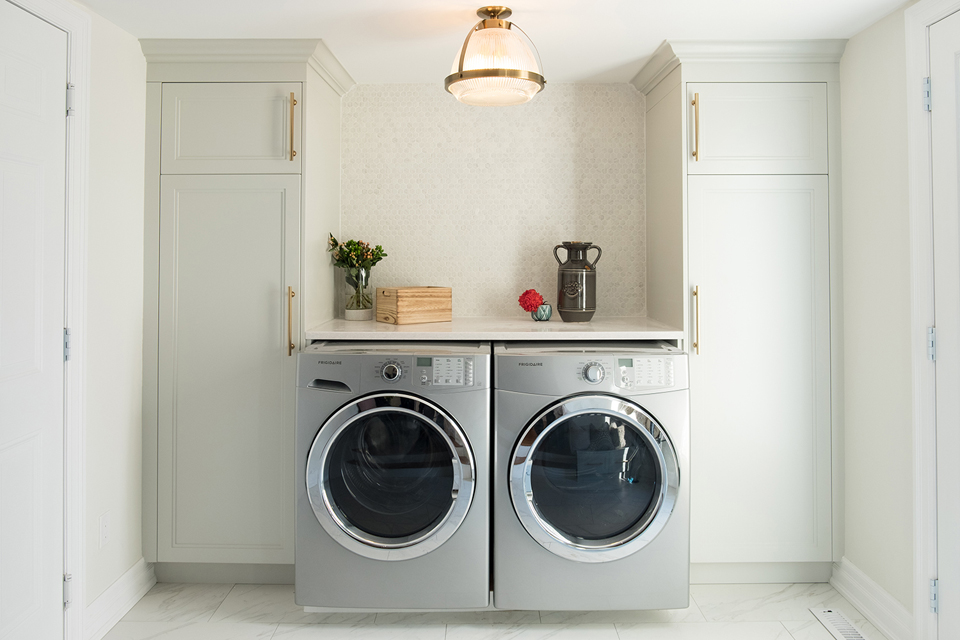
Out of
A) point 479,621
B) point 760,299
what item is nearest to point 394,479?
point 479,621

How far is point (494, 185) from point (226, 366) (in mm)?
1400

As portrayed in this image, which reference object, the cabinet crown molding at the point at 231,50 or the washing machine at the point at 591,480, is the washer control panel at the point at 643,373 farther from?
the cabinet crown molding at the point at 231,50

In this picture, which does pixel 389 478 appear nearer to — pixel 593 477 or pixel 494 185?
pixel 593 477

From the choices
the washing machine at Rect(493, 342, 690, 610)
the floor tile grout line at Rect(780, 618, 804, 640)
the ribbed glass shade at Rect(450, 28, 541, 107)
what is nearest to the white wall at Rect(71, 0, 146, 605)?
the ribbed glass shade at Rect(450, 28, 541, 107)

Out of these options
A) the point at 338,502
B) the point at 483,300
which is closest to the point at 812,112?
the point at 483,300

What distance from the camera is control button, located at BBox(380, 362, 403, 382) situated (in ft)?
6.82

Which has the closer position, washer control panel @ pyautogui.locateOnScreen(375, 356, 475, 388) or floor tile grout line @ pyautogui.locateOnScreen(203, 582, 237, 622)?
washer control panel @ pyautogui.locateOnScreen(375, 356, 475, 388)

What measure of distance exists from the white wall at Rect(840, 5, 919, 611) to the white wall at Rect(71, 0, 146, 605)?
8.74 feet

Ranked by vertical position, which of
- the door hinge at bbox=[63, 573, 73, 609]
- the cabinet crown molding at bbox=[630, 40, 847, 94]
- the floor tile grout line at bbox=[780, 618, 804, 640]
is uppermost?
the cabinet crown molding at bbox=[630, 40, 847, 94]

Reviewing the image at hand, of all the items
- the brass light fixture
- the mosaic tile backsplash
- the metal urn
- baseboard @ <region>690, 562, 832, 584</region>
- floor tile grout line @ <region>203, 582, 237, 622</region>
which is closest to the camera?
the brass light fixture

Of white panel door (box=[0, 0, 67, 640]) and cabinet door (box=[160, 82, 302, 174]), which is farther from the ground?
cabinet door (box=[160, 82, 302, 174])

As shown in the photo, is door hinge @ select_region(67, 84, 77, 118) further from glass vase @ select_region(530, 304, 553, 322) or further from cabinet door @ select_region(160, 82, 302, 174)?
glass vase @ select_region(530, 304, 553, 322)

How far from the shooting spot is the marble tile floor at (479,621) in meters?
2.11

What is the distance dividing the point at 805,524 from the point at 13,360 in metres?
2.75
